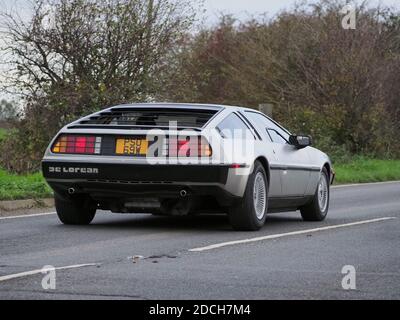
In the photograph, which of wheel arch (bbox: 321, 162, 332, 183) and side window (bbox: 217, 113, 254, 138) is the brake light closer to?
side window (bbox: 217, 113, 254, 138)

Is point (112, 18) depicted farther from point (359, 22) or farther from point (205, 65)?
point (205, 65)

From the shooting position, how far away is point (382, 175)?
1091 inches

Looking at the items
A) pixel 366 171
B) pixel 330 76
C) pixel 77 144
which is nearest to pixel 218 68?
pixel 330 76

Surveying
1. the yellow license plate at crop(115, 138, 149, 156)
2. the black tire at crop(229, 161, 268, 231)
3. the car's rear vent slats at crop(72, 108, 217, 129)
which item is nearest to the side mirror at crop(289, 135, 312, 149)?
the black tire at crop(229, 161, 268, 231)

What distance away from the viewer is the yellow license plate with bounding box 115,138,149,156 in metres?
10.9

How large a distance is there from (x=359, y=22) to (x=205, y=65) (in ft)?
46.7

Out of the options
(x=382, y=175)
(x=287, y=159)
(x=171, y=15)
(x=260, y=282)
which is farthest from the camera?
(x=382, y=175)

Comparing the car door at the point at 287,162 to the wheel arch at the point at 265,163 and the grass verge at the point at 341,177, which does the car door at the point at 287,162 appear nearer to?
the wheel arch at the point at 265,163

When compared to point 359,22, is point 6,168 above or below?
below

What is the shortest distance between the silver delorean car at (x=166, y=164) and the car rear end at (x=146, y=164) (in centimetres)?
1

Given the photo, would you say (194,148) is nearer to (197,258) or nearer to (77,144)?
(77,144)

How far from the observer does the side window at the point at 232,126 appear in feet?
36.8

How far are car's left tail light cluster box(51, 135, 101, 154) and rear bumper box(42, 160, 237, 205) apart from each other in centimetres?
16
